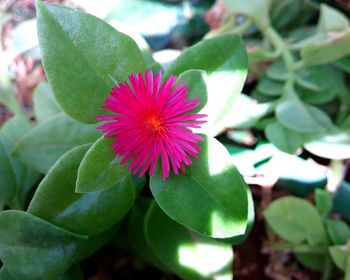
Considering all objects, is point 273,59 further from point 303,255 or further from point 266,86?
point 303,255

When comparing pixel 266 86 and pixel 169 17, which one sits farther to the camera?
pixel 169 17

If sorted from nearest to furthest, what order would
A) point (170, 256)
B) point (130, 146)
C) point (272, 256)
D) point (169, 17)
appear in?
point (130, 146) < point (170, 256) < point (272, 256) < point (169, 17)

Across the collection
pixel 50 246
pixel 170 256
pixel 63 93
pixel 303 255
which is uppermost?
pixel 63 93

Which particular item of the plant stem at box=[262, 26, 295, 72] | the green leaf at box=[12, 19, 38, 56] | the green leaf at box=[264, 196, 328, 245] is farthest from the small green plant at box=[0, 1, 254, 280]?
the green leaf at box=[12, 19, 38, 56]

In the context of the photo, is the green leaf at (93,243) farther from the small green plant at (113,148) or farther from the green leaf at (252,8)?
the green leaf at (252,8)

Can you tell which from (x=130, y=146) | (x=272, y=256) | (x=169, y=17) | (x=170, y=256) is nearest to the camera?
(x=130, y=146)

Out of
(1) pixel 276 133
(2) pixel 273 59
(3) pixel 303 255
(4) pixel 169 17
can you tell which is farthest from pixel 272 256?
(4) pixel 169 17

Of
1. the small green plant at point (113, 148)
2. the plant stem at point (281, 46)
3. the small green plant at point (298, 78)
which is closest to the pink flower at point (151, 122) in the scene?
the small green plant at point (113, 148)

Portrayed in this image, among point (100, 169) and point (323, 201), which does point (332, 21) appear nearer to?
point (323, 201)
